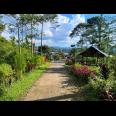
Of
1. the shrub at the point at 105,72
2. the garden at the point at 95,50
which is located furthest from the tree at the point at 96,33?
the shrub at the point at 105,72

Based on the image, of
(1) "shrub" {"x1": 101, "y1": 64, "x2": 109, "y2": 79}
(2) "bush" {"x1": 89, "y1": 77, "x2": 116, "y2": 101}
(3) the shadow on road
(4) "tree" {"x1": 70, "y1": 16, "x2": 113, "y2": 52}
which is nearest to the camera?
(2) "bush" {"x1": 89, "y1": 77, "x2": 116, "y2": 101}

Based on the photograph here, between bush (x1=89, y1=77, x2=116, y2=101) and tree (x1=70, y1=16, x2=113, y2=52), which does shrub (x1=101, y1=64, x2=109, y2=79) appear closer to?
bush (x1=89, y1=77, x2=116, y2=101)

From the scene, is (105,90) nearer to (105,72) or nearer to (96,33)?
(105,72)

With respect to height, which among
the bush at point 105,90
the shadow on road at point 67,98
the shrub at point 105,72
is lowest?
the shadow on road at point 67,98

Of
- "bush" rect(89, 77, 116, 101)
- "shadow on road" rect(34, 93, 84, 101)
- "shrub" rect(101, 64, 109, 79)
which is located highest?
"shrub" rect(101, 64, 109, 79)

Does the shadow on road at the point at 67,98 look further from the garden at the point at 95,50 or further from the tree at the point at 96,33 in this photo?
the tree at the point at 96,33

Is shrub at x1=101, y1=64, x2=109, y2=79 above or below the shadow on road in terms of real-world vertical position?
above

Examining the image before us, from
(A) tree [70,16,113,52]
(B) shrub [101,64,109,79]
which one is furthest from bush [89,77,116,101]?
(A) tree [70,16,113,52]
